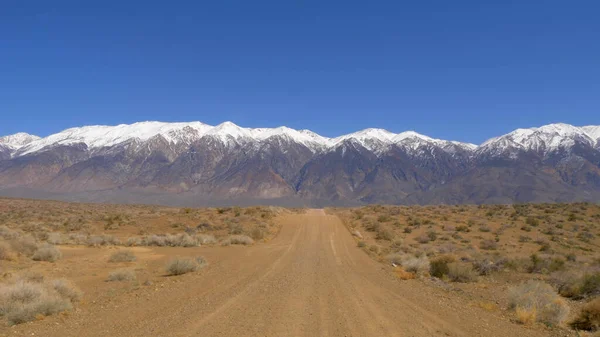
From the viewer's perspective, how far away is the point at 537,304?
42.4ft

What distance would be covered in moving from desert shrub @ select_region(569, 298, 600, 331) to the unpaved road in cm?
156

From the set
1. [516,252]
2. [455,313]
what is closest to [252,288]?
[455,313]

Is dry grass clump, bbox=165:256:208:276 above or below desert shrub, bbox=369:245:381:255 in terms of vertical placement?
above

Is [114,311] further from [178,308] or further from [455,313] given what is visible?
[455,313]

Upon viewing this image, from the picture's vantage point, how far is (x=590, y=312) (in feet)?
38.9

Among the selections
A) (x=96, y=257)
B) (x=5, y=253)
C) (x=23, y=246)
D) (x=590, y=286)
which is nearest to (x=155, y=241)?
(x=96, y=257)

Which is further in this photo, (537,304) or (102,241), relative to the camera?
(102,241)

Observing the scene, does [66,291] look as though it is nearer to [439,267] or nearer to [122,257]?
[122,257]

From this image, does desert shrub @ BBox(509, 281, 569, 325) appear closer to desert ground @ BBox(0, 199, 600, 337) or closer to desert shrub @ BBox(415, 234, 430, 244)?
desert ground @ BBox(0, 199, 600, 337)

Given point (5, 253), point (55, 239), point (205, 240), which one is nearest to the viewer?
point (5, 253)

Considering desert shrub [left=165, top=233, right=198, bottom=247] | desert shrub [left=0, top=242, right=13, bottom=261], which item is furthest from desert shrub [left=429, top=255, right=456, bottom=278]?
desert shrub [left=0, top=242, right=13, bottom=261]

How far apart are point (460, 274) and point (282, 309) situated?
9.49m

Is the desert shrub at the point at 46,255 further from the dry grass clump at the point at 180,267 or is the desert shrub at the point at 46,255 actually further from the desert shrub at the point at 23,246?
the dry grass clump at the point at 180,267

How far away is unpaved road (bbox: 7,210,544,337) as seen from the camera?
10727 millimetres
